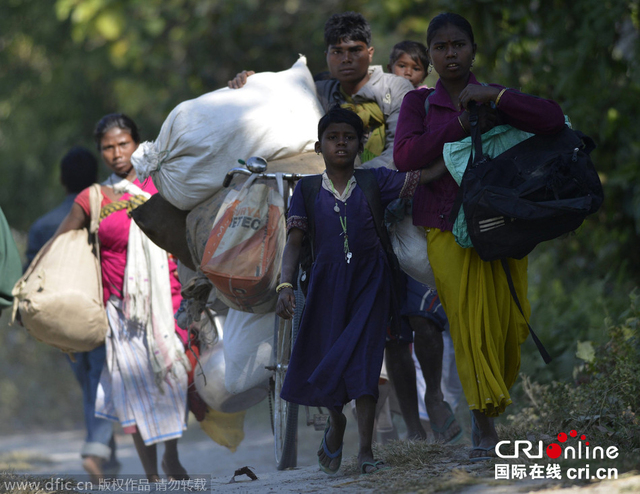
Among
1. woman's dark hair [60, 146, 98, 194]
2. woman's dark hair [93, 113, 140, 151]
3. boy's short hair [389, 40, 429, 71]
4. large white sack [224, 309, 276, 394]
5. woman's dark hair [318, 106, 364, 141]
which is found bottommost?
large white sack [224, 309, 276, 394]

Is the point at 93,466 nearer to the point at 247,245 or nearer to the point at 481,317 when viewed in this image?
the point at 247,245

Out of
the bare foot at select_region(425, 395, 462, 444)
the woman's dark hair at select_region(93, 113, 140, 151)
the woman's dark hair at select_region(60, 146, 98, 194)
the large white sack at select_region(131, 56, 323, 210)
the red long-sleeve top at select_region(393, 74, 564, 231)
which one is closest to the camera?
the red long-sleeve top at select_region(393, 74, 564, 231)

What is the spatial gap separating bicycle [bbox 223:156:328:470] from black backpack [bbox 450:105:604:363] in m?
1.21

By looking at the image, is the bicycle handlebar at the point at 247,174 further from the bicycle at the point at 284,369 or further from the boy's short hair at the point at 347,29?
the boy's short hair at the point at 347,29

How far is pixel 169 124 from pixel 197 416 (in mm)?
2087

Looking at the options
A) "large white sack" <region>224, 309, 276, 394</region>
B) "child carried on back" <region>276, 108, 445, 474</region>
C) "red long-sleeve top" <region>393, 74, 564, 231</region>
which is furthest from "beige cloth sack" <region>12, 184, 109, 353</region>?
"red long-sleeve top" <region>393, 74, 564, 231</region>

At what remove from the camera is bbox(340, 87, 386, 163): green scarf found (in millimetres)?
4531

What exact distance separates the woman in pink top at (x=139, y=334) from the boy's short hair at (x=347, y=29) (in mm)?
1645

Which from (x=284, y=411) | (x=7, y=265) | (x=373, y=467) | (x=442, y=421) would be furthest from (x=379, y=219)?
(x=7, y=265)

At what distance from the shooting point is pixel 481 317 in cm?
370

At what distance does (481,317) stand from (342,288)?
626 mm

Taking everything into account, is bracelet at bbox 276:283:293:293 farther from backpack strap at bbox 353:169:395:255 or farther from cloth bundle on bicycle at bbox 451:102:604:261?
cloth bundle on bicycle at bbox 451:102:604:261

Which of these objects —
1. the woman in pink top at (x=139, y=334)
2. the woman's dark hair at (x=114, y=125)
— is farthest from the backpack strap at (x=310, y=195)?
the woman's dark hair at (x=114, y=125)

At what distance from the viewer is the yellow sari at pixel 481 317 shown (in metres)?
3.66
